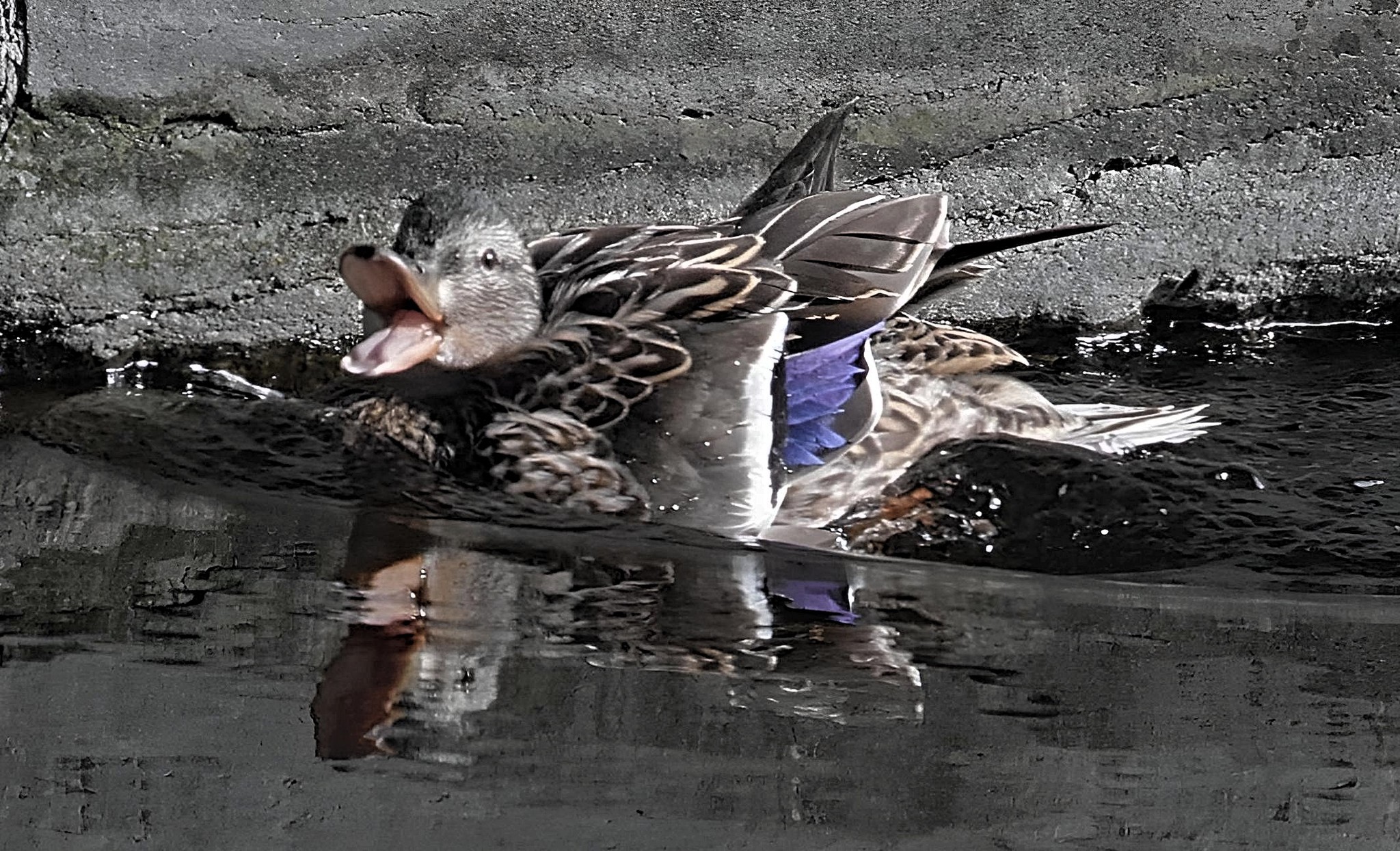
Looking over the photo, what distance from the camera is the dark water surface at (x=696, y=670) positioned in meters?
2.26

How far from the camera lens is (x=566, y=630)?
9.37 ft

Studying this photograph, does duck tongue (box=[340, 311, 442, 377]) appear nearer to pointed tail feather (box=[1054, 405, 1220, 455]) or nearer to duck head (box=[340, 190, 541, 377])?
duck head (box=[340, 190, 541, 377])

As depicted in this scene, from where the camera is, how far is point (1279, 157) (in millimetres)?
4922

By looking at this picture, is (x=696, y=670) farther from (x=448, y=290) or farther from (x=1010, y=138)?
(x=1010, y=138)

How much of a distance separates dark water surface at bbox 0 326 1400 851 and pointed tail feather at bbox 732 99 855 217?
0.71 metres

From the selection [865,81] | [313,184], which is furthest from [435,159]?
[865,81]

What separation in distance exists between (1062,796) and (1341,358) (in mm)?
2819

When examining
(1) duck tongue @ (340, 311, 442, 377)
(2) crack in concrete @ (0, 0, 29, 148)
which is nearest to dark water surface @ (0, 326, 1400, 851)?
(1) duck tongue @ (340, 311, 442, 377)

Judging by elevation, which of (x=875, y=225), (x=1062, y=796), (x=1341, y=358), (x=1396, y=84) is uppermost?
(x=1396, y=84)

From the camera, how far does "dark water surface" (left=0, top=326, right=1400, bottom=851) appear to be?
7.40 feet

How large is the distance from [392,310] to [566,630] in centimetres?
114

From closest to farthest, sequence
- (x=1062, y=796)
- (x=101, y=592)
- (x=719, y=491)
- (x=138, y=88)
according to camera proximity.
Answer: (x=1062, y=796), (x=101, y=592), (x=719, y=491), (x=138, y=88)

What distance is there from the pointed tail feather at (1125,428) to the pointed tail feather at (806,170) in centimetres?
75

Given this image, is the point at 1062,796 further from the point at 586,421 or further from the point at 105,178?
the point at 105,178
